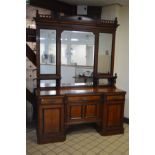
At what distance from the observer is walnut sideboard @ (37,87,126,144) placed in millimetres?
2916

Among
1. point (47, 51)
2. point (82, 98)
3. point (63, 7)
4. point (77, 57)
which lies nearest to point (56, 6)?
point (63, 7)

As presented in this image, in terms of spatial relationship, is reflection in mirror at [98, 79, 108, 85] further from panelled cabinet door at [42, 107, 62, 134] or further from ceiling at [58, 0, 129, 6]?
ceiling at [58, 0, 129, 6]

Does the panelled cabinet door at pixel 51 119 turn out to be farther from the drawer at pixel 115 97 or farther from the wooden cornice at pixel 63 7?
the wooden cornice at pixel 63 7

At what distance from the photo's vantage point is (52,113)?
9.66ft

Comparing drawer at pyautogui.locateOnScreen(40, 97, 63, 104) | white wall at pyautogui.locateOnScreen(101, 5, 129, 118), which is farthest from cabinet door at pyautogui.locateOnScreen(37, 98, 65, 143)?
white wall at pyautogui.locateOnScreen(101, 5, 129, 118)

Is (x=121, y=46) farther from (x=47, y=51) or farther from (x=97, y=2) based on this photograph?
(x=47, y=51)

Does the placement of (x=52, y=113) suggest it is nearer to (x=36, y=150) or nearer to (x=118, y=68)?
(x=36, y=150)

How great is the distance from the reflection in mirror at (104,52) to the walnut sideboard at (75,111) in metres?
0.61

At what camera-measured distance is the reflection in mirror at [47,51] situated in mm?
3314

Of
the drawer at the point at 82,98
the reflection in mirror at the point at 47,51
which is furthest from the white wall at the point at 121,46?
the reflection in mirror at the point at 47,51

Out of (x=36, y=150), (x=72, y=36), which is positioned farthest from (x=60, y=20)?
(x=36, y=150)

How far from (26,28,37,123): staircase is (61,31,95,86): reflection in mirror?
1.91 feet

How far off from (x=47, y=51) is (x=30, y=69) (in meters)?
0.60

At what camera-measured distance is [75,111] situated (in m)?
3.16
